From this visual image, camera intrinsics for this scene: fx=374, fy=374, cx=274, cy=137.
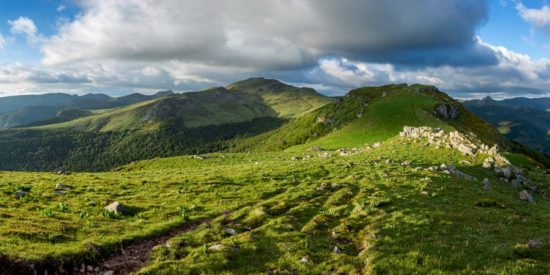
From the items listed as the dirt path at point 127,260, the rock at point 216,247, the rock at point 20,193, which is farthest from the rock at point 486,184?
the rock at point 20,193

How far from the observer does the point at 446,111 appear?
432 ft

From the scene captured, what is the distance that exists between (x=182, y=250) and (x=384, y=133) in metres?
93.1

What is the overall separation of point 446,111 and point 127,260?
13265 cm

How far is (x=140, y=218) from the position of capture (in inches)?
1014

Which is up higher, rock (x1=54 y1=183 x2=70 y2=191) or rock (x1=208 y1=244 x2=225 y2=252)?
rock (x1=54 y1=183 x2=70 y2=191)

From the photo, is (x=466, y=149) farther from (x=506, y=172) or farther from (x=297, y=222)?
(x=297, y=222)

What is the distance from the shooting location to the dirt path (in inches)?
685

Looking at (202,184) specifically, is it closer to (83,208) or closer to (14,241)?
(83,208)

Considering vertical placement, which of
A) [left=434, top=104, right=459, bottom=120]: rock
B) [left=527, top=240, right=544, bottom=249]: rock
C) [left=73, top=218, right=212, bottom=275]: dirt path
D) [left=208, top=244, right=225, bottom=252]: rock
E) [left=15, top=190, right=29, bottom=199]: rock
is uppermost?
[left=434, top=104, right=459, bottom=120]: rock

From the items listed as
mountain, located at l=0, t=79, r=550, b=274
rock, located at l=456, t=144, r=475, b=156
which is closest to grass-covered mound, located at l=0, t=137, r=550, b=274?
mountain, located at l=0, t=79, r=550, b=274

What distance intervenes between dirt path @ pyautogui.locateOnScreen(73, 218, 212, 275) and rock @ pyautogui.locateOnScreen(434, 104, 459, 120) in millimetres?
121235

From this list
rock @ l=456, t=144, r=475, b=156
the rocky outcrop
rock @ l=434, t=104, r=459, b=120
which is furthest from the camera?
rock @ l=434, t=104, r=459, b=120

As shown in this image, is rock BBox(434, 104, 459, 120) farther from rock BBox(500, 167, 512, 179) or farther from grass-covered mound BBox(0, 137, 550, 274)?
grass-covered mound BBox(0, 137, 550, 274)

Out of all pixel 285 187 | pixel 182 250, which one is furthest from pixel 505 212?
pixel 182 250
